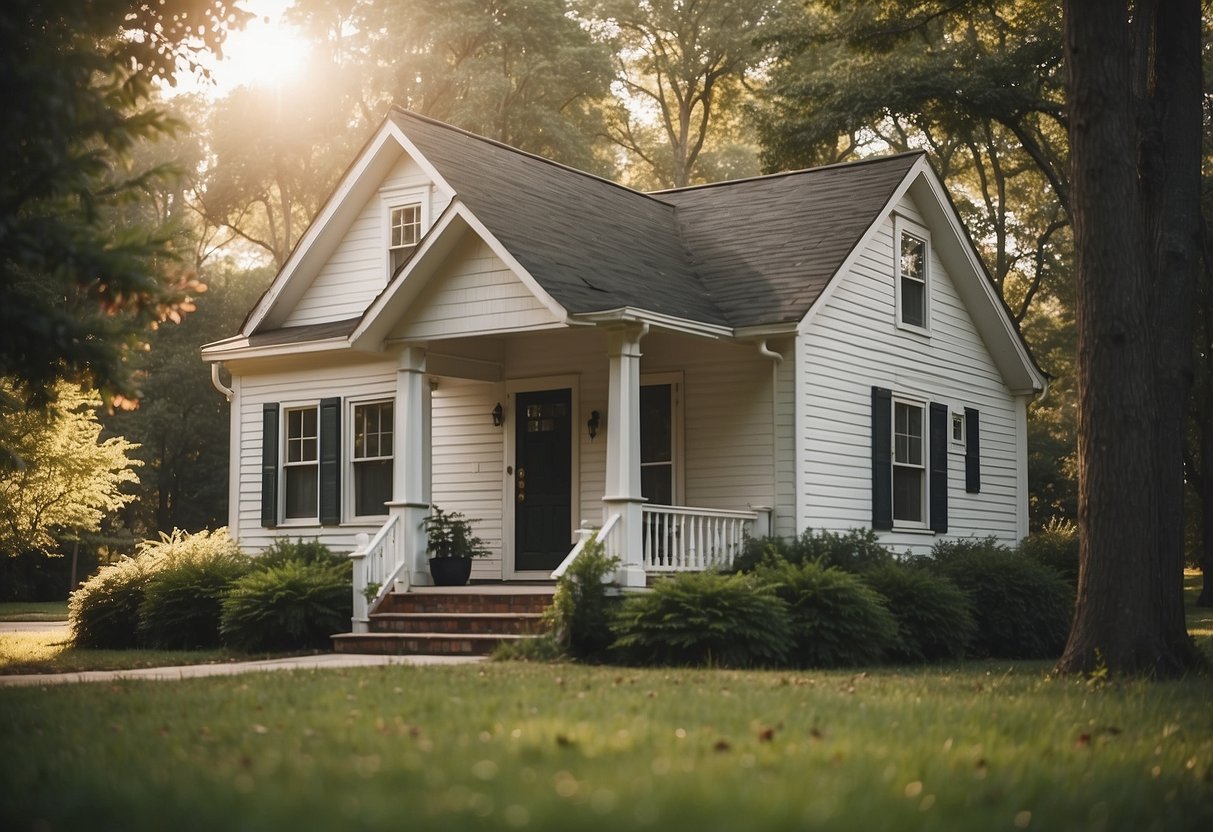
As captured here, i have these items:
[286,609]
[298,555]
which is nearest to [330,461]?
[298,555]

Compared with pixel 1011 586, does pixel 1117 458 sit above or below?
above

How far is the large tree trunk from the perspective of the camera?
11.7 metres

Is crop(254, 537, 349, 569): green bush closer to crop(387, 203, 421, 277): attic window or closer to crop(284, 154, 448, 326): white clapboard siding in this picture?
crop(284, 154, 448, 326): white clapboard siding

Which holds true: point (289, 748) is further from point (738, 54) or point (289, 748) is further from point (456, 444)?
point (738, 54)

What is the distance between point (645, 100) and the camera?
4309 cm

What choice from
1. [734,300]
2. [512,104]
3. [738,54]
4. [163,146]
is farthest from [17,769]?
[163,146]

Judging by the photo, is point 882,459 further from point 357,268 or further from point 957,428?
point 357,268

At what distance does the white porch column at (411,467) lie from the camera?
16203 millimetres

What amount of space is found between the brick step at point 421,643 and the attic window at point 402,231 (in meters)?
5.66

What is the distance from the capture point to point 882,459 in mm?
18297

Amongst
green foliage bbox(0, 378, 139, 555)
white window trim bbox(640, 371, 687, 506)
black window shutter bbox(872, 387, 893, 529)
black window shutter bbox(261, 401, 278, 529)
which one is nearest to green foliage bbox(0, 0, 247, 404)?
white window trim bbox(640, 371, 687, 506)

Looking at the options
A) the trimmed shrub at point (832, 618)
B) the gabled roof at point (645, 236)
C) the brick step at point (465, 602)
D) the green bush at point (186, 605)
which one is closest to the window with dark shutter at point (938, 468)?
the gabled roof at point (645, 236)

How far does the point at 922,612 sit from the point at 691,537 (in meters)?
2.55

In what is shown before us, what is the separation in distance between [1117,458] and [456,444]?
9431 millimetres
